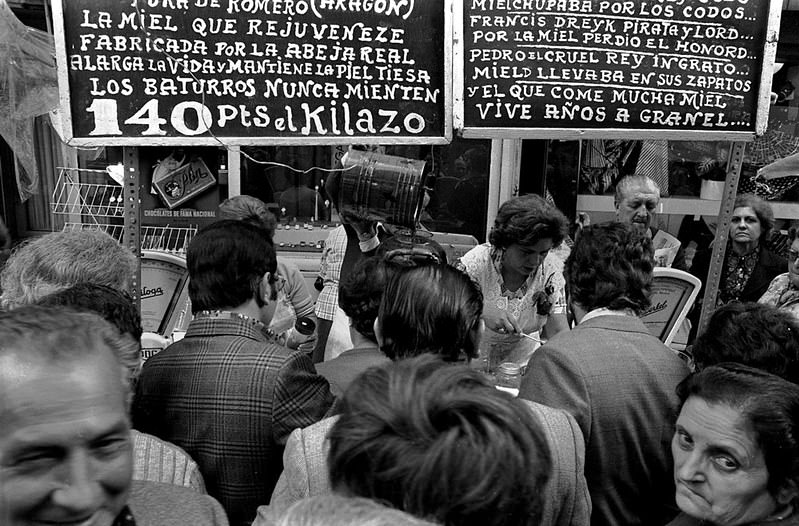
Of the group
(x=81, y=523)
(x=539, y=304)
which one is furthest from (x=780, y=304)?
(x=81, y=523)

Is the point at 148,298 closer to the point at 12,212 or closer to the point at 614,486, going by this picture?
the point at 614,486

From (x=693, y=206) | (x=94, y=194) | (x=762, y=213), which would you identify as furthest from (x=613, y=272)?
(x=94, y=194)

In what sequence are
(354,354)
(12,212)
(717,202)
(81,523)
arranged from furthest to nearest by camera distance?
1. (12,212)
2. (717,202)
3. (354,354)
4. (81,523)

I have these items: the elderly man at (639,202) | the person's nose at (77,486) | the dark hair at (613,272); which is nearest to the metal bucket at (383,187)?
the dark hair at (613,272)

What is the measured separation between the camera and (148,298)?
3.75 metres

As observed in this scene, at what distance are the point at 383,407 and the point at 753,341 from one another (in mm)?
1302

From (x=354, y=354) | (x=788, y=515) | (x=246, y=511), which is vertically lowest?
(x=246, y=511)

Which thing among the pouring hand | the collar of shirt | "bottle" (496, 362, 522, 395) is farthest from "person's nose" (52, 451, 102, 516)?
the pouring hand

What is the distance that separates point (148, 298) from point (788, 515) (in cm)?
328

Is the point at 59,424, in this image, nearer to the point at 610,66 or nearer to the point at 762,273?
the point at 610,66

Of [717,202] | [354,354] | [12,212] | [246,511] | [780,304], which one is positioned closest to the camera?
[246,511]

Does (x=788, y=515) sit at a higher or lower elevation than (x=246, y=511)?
higher

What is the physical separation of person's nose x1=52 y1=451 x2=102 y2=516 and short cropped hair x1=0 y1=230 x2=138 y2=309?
1.29 m

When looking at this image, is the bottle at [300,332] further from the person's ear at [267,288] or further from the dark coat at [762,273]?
the dark coat at [762,273]
